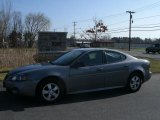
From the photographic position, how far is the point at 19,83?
339 inches

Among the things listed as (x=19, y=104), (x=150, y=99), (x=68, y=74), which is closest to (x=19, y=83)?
(x=19, y=104)

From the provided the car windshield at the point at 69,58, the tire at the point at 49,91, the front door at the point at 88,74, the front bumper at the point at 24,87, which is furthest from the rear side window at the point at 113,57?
the front bumper at the point at 24,87

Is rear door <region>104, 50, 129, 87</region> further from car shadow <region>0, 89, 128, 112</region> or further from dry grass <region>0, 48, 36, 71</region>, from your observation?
dry grass <region>0, 48, 36, 71</region>

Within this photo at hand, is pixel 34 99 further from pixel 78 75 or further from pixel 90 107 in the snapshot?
pixel 90 107

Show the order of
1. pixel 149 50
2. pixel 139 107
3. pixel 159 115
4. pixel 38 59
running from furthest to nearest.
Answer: pixel 149 50 < pixel 38 59 < pixel 139 107 < pixel 159 115

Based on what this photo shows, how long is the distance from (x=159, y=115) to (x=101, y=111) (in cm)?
131

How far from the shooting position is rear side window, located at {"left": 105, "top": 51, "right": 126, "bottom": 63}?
33.2 ft

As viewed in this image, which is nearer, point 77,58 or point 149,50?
point 77,58

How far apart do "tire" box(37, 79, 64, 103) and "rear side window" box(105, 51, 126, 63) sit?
1.84m

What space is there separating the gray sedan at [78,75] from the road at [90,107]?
0.30 meters

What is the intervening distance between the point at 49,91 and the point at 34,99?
0.61 meters

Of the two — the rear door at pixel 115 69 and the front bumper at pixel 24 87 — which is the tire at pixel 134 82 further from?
the front bumper at pixel 24 87

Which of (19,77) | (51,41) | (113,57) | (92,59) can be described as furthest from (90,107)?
(51,41)

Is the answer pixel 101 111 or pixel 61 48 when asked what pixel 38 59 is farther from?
pixel 101 111
